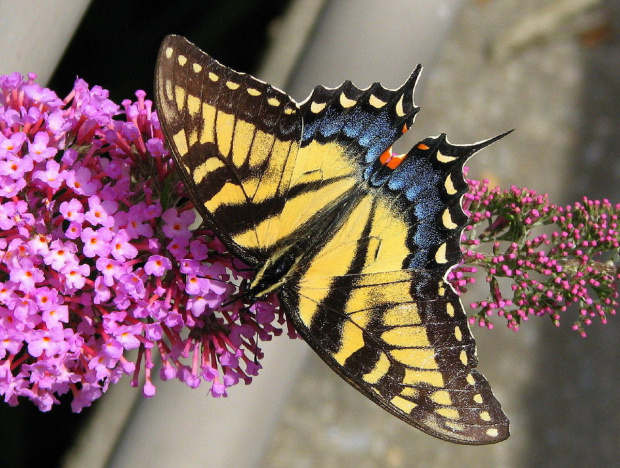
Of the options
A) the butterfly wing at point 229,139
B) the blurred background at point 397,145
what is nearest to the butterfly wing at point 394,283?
the butterfly wing at point 229,139

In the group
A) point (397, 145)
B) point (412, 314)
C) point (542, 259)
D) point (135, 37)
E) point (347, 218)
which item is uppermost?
point (397, 145)

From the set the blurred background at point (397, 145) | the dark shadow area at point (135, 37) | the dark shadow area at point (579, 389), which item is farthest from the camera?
the dark shadow area at point (579, 389)

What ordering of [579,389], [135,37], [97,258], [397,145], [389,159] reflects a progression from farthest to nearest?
[579,389], [397,145], [135,37], [389,159], [97,258]

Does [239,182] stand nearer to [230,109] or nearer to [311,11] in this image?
[230,109]

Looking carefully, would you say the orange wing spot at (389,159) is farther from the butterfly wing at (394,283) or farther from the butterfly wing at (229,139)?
the butterfly wing at (229,139)

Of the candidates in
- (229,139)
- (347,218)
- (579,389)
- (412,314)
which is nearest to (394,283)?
(412,314)

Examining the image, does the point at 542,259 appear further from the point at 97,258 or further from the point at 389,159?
the point at 97,258
